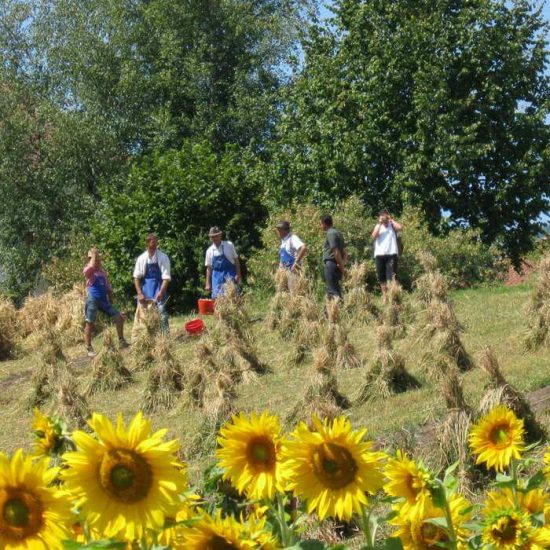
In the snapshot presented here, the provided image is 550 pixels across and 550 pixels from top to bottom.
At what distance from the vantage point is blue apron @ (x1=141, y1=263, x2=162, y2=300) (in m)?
16.5

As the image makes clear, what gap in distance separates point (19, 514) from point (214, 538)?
52 centimetres

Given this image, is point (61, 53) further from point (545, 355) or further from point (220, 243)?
point (545, 355)

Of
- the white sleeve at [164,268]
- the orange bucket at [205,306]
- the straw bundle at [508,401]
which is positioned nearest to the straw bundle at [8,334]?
the orange bucket at [205,306]

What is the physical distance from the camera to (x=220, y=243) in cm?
1691

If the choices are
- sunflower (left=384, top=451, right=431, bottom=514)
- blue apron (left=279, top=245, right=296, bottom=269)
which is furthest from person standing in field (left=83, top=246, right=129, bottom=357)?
sunflower (left=384, top=451, right=431, bottom=514)

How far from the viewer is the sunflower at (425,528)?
307 centimetres

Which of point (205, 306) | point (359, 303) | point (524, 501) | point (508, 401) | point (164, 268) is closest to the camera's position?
point (524, 501)

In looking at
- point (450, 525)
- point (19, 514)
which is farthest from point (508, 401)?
point (19, 514)

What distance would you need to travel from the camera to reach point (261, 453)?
119 inches

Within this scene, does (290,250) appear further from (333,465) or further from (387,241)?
(333,465)

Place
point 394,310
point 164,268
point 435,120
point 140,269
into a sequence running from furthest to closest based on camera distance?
point 435,120, point 140,269, point 164,268, point 394,310

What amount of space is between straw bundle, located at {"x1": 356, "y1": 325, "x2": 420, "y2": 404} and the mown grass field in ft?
0.50

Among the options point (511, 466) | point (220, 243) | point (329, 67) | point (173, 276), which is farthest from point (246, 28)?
point (511, 466)

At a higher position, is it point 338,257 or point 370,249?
point 370,249
